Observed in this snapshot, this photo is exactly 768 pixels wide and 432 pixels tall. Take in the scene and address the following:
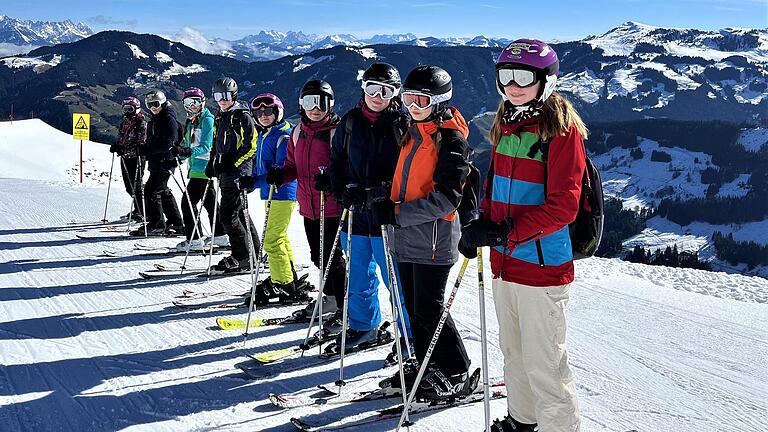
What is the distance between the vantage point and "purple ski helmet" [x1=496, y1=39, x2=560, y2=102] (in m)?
3.12

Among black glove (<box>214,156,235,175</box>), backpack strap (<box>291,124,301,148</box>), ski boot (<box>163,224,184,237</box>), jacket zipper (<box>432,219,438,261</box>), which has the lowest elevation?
ski boot (<box>163,224,184,237</box>)

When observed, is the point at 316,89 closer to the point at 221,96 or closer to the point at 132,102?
the point at 221,96

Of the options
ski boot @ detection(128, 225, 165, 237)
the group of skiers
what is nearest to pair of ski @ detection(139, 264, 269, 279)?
the group of skiers

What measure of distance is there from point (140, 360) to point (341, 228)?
2.01 m

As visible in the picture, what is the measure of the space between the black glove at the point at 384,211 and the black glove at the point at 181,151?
5684mm

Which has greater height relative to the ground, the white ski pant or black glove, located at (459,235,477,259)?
black glove, located at (459,235,477,259)

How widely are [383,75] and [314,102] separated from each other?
1.23 metres

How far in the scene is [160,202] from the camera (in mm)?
10250

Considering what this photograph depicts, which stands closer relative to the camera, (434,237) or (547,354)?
(547,354)

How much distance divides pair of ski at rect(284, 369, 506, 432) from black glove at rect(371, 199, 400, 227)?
1.27 m

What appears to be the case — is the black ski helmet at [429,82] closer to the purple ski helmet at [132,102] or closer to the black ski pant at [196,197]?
the black ski pant at [196,197]

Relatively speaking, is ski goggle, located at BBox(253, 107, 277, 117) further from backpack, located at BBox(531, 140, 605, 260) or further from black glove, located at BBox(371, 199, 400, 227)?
backpack, located at BBox(531, 140, 605, 260)

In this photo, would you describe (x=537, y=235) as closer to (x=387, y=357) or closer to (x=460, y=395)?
(x=460, y=395)

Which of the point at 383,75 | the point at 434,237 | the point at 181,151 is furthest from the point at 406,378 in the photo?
the point at 181,151
